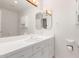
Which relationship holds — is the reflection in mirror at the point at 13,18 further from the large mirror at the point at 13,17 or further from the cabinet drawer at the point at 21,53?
the cabinet drawer at the point at 21,53

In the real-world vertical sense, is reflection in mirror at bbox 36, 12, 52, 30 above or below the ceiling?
below

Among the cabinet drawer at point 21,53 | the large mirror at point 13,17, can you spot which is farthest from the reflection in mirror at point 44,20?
the cabinet drawer at point 21,53

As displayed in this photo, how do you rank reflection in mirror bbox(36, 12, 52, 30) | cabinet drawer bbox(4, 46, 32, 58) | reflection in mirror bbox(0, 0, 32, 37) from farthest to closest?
reflection in mirror bbox(36, 12, 52, 30) → reflection in mirror bbox(0, 0, 32, 37) → cabinet drawer bbox(4, 46, 32, 58)

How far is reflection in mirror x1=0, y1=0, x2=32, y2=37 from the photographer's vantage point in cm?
217

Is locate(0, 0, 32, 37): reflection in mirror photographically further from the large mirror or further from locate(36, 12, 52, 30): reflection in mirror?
locate(36, 12, 52, 30): reflection in mirror

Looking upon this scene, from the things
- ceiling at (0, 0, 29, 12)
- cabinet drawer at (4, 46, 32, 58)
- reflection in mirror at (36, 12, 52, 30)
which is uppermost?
ceiling at (0, 0, 29, 12)

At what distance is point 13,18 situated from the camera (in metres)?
2.42

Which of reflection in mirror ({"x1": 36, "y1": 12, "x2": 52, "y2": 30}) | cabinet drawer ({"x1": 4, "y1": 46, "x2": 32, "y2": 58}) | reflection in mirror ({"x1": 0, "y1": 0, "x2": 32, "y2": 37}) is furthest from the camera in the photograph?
reflection in mirror ({"x1": 36, "y1": 12, "x2": 52, "y2": 30})

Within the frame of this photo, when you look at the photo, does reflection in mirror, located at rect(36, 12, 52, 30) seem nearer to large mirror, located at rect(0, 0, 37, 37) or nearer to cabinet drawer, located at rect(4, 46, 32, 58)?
large mirror, located at rect(0, 0, 37, 37)

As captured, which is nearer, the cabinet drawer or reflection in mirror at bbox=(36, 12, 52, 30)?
the cabinet drawer

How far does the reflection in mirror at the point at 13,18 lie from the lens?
7.11 feet

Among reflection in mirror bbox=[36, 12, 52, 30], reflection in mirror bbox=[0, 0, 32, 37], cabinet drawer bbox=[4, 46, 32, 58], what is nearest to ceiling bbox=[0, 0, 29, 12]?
reflection in mirror bbox=[0, 0, 32, 37]

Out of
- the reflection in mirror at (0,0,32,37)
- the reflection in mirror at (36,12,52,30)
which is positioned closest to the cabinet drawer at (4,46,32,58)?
the reflection in mirror at (0,0,32,37)

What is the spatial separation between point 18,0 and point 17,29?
70 cm
